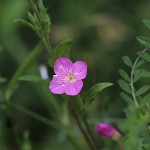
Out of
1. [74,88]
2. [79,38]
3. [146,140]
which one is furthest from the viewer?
[79,38]

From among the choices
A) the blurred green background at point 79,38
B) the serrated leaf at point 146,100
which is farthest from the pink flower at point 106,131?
the blurred green background at point 79,38

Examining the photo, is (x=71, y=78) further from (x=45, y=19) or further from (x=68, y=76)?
(x=45, y=19)

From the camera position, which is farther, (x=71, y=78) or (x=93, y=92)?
(x=71, y=78)

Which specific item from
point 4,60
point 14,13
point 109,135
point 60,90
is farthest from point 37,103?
point 60,90

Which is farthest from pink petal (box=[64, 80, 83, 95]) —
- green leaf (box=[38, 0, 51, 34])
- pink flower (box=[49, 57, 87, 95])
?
green leaf (box=[38, 0, 51, 34])

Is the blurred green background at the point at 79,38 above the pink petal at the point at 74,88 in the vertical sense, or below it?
below

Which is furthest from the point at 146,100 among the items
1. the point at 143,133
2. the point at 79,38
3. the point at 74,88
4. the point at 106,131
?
the point at 79,38

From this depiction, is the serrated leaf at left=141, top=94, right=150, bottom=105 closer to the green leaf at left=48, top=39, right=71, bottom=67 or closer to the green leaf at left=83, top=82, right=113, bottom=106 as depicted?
the green leaf at left=83, top=82, right=113, bottom=106

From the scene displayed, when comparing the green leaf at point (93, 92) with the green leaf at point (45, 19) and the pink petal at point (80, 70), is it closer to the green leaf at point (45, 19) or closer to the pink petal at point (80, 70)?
the pink petal at point (80, 70)
